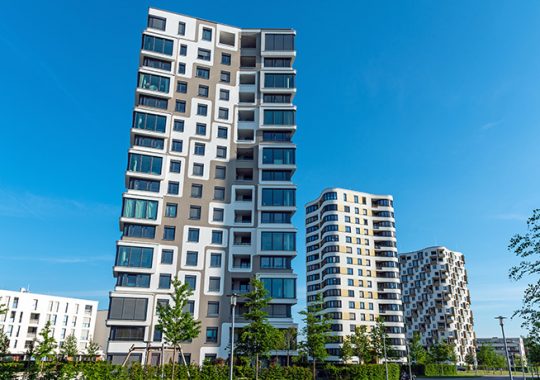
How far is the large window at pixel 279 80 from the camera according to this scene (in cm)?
6156

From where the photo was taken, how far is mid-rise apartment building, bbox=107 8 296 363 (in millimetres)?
49125

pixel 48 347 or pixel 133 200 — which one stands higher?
pixel 133 200

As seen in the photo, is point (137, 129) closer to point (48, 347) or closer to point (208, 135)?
point (208, 135)

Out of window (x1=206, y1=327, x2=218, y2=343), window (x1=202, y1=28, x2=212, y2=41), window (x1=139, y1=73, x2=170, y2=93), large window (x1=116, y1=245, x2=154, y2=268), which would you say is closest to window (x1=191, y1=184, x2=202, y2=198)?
large window (x1=116, y1=245, x2=154, y2=268)

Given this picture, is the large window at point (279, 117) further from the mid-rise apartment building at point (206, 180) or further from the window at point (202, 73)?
the window at point (202, 73)

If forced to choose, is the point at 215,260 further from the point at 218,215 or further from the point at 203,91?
the point at 203,91

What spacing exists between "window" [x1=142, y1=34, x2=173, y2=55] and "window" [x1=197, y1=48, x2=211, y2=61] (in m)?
4.19

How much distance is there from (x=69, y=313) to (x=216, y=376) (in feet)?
290

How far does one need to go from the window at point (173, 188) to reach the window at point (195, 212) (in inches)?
A: 114

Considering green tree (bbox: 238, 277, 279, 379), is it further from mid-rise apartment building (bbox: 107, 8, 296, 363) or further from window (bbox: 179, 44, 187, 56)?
window (bbox: 179, 44, 187, 56)

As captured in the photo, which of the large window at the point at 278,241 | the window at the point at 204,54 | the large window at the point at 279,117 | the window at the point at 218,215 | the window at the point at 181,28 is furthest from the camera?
the window at the point at 204,54

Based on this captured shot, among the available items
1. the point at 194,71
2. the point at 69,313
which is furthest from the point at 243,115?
the point at 69,313

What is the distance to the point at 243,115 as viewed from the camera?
2411 inches

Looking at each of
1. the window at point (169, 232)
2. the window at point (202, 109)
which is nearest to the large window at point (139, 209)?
the window at point (169, 232)
